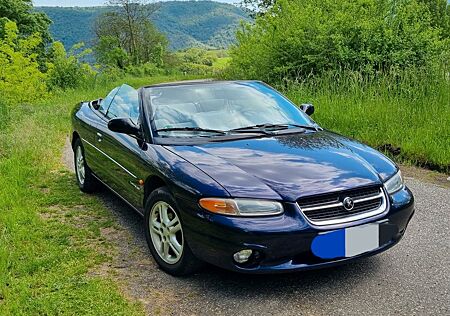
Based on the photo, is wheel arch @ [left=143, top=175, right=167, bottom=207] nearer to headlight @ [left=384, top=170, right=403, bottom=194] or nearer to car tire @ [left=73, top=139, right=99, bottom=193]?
A: headlight @ [left=384, top=170, right=403, bottom=194]

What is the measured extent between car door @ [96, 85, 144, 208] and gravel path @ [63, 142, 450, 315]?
521mm

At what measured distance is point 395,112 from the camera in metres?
7.80

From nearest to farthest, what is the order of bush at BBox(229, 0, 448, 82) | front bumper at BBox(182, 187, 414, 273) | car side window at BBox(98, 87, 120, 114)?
front bumper at BBox(182, 187, 414, 273) → car side window at BBox(98, 87, 120, 114) → bush at BBox(229, 0, 448, 82)

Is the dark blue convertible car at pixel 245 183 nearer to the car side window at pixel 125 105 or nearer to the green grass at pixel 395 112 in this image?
the car side window at pixel 125 105

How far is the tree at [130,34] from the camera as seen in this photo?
163 ft

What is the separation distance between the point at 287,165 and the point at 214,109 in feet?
3.76

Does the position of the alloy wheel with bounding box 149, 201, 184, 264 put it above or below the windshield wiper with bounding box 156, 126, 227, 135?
below

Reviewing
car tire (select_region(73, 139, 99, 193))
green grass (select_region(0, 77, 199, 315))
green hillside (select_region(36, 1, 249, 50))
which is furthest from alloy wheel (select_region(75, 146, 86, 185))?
green hillside (select_region(36, 1, 249, 50))

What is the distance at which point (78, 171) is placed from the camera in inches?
229

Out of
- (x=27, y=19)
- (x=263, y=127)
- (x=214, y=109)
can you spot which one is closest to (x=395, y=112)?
(x=263, y=127)

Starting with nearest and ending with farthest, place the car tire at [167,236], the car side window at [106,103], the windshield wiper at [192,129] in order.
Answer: the car tire at [167,236] → the windshield wiper at [192,129] → the car side window at [106,103]

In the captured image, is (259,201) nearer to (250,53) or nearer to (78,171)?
(78,171)

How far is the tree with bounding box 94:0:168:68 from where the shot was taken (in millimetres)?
49747

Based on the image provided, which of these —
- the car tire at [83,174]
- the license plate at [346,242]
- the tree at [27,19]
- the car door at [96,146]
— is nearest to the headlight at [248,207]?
the license plate at [346,242]
